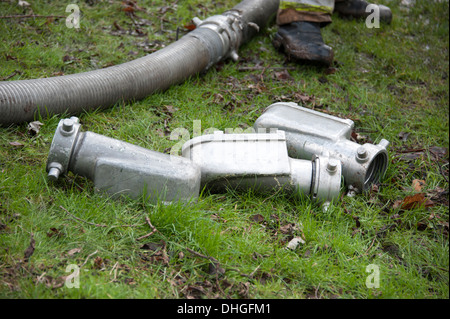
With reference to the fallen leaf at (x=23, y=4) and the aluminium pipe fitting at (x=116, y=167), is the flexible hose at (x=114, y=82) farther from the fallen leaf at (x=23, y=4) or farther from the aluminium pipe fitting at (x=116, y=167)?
the fallen leaf at (x=23, y=4)

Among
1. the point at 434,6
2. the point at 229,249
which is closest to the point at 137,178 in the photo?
the point at 229,249

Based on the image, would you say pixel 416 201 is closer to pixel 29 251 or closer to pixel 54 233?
pixel 54 233

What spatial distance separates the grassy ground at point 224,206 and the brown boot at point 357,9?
2.97 feet

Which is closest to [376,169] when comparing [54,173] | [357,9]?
[54,173]

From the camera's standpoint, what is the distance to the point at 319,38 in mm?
4535

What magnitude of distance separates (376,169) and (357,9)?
2.85 m

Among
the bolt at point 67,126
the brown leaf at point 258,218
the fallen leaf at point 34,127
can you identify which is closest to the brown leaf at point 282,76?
the brown leaf at point 258,218

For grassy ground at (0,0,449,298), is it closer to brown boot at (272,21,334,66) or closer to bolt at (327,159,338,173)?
brown boot at (272,21,334,66)

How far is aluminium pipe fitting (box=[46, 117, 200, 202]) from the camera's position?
256cm

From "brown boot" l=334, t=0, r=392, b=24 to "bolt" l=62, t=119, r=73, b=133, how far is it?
3981 millimetres

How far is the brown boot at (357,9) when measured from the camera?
17.6ft

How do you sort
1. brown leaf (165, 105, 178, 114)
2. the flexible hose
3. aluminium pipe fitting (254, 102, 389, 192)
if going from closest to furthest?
aluminium pipe fitting (254, 102, 389, 192)
the flexible hose
brown leaf (165, 105, 178, 114)

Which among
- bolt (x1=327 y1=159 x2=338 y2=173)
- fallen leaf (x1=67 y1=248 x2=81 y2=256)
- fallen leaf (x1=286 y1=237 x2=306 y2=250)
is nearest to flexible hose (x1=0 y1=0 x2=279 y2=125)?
fallen leaf (x1=67 y1=248 x2=81 y2=256)

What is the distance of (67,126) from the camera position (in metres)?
2.56
